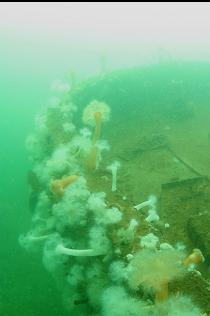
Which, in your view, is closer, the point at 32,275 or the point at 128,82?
the point at 32,275

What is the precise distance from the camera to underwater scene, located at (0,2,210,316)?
5.11 metres

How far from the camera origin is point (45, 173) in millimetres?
9008

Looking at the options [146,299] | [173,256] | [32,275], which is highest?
[173,256]

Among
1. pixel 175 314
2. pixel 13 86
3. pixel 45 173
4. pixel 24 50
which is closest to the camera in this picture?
pixel 175 314

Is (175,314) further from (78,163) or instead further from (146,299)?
(78,163)

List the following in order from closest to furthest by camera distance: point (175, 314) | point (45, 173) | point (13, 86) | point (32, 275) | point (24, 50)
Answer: point (175, 314) < point (32, 275) < point (45, 173) < point (13, 86) < point (24, 50)

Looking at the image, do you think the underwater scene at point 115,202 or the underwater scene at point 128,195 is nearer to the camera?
the underwater scene at point 128,195

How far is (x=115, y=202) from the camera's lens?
7023mm

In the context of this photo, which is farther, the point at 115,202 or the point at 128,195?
the point at 128,195

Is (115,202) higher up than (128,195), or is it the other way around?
(115,202)

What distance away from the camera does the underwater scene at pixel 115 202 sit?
16.8 ft

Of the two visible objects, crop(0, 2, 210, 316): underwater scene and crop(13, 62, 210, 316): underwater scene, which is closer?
crop(13, 62, 210, 316): underwater scene

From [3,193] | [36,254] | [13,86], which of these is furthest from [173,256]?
[13,86]

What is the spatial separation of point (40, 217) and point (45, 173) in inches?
40.3
